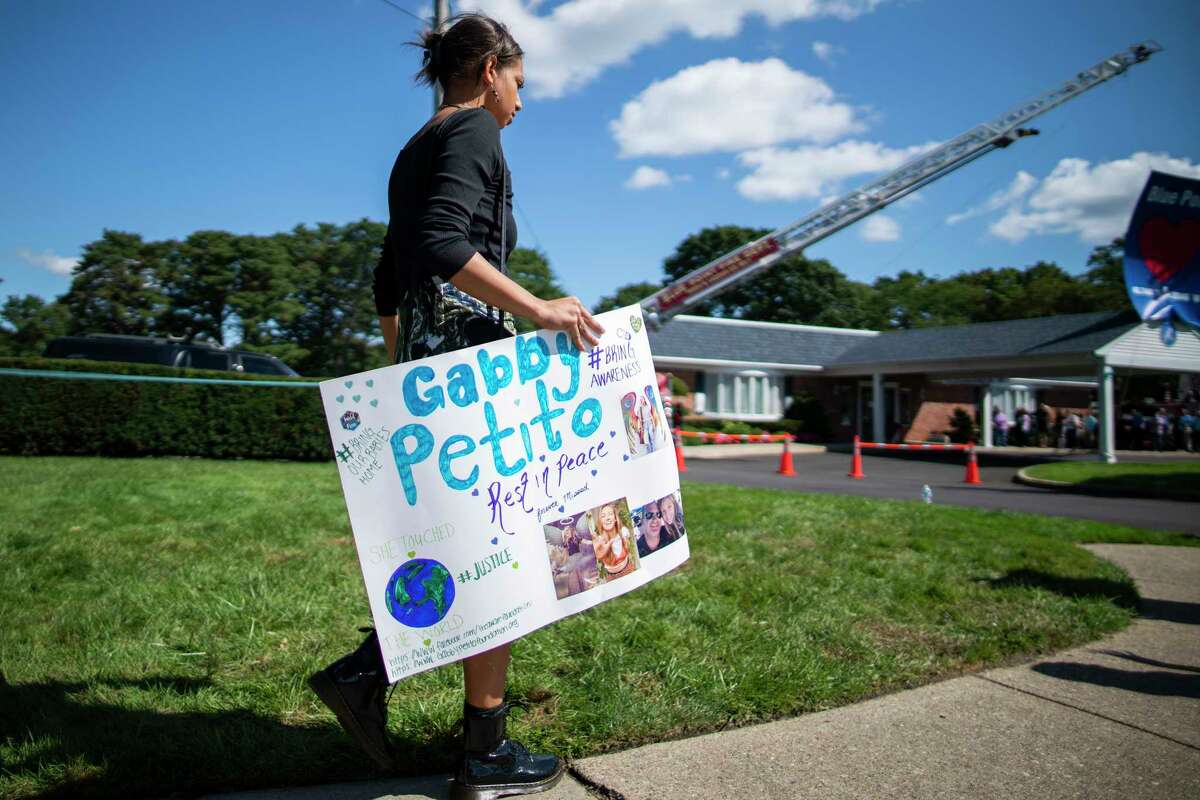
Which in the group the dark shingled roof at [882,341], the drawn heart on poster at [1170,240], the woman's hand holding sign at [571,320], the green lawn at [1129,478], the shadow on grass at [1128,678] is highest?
the drawn heart on poster at [1170,240]

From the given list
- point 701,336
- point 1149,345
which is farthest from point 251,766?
point 701,336

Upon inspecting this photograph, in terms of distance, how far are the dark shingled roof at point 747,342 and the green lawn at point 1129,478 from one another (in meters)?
15.0

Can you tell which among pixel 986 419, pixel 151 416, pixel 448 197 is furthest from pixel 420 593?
pixel 986 419

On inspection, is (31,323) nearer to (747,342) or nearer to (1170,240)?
(747,342)

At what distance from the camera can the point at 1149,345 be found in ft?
79.6

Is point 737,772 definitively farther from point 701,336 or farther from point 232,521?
point 701,336

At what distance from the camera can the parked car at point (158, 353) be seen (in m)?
15.3

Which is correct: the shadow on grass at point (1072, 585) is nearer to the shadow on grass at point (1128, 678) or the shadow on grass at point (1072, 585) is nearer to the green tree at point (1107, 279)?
the shadow on grass at point (1128, 678)

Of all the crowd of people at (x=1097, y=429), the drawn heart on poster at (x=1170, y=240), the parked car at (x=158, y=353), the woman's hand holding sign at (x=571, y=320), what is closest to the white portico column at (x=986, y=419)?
the crowd of people at (x=1097, y=429)

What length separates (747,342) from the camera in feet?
112

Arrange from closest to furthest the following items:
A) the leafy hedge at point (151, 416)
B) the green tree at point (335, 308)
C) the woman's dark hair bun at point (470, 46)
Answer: the woman's dark hair bun at point (470, 46), the leafy hedge at point (151, 416), the green tree at point (335, 308)

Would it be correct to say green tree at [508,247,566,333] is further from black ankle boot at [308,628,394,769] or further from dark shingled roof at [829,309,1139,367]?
black ankle boot at [308,628,394,769]

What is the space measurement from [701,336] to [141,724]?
3146 cm

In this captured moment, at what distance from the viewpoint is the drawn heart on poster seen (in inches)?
804
